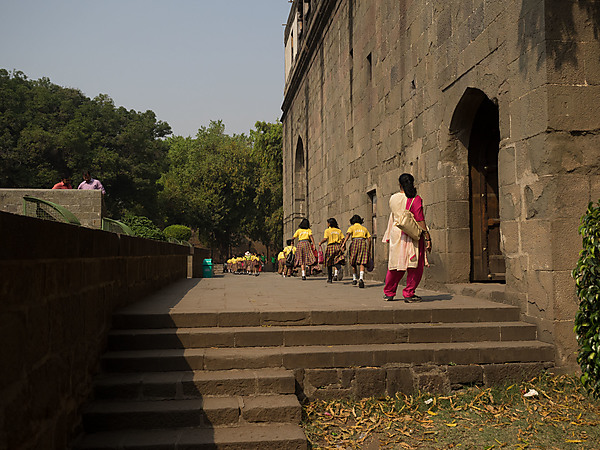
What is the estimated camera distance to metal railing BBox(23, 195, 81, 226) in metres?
6.17

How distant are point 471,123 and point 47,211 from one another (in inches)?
247

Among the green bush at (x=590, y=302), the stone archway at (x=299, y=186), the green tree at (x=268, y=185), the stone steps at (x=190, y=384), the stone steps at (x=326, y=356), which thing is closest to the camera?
the green bush at (x=590, y=302)

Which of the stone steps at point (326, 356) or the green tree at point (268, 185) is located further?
the green tree at point (268, 185)

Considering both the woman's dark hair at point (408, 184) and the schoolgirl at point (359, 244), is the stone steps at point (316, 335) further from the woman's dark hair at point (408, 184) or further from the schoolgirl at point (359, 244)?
the schoolgirl at point (359, 244)

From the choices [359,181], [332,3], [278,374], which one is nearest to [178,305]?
[278,374]

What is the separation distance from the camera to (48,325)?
3303 millimetres

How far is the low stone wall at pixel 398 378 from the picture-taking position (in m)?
4.96

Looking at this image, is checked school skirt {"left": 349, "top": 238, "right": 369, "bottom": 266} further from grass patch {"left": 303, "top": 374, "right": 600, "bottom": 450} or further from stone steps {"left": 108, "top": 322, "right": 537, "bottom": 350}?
grass patch {"left": 303, "top": 374, "right": 600, "bottom": 450}

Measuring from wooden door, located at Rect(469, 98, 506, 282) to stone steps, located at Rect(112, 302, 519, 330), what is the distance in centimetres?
260

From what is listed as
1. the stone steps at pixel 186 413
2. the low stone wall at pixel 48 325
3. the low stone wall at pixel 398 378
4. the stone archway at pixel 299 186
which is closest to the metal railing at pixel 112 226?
the low stone wall at pixel 48 325

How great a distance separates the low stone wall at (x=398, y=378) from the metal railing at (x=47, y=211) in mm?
3283

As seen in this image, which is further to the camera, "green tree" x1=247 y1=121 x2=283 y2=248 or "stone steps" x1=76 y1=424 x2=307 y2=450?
"green tree" x1=247 y1=121 x2=283 y2=248

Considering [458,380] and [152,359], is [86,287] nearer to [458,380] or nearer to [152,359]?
[152,359]

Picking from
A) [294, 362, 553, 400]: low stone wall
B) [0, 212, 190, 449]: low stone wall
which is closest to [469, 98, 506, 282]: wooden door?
[294, 362, 553, 400]: low stone wall
